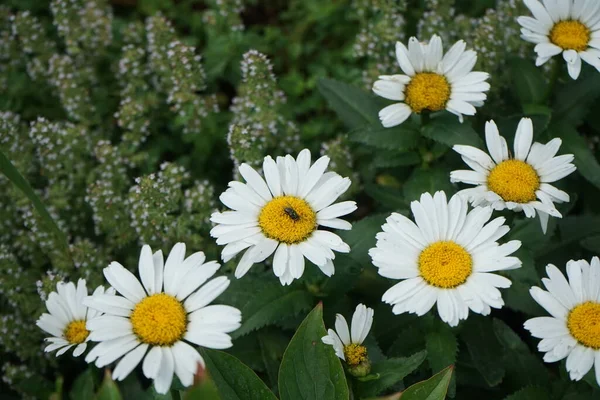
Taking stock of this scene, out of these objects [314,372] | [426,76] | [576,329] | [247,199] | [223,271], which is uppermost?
[426,76]

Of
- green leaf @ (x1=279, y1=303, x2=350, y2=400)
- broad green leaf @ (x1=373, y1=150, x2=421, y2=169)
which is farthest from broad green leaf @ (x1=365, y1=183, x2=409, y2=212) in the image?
green leaf @ (x1=279, y1=303, x2=350, y2=400)

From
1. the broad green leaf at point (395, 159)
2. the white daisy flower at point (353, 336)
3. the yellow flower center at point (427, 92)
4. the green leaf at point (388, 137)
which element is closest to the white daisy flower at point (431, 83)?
the yellow flower center at point (427, 92)

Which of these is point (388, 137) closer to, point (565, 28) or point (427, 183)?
point (427, 183)

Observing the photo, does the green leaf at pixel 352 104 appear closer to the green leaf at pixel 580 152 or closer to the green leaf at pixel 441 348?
the green leaf at pixel 580 152

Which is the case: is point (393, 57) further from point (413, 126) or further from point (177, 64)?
point (177, 64)

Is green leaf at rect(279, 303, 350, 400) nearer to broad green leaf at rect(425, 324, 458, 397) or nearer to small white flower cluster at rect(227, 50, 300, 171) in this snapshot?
broad green leaf at rect(425, 324, 458, 397)

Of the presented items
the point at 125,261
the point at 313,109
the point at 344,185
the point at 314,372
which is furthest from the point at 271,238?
the point at 313,109
